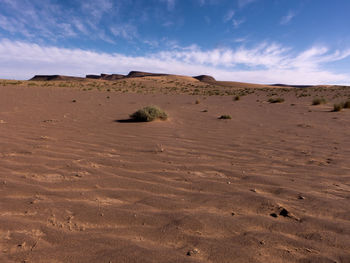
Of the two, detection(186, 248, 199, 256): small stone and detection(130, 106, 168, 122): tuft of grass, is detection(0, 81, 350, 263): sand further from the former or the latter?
detection(130, 106, 168, 122): tuft of grass

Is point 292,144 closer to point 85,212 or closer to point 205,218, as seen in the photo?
point 205,218

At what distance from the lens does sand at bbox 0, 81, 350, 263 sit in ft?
6.06

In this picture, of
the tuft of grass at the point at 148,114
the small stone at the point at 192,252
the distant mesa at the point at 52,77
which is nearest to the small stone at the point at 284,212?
the small stone at the point at 192,252

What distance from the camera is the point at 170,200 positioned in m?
2.60

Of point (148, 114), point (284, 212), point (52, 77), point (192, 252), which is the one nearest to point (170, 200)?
point (192, 252)

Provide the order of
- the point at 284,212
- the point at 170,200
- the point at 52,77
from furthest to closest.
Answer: the point at 52,77 → the point at 170,200 → the point at 284,212

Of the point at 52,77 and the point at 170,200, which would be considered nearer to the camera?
the point at 170,200

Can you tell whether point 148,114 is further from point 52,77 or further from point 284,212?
point 52,77

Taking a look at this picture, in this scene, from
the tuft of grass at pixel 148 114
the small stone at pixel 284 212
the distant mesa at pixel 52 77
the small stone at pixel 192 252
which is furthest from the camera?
the distant mesa at pixel 52 77

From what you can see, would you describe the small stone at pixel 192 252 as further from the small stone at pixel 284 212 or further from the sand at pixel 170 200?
the small stone at pixel 284 212

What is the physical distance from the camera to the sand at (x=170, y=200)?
6.06ft

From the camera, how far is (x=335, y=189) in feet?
9.63

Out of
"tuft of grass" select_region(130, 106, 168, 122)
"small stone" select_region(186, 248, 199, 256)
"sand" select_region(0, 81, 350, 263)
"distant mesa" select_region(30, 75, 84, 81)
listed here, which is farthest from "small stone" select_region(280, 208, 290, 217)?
"distant mesa" select_region(30, 75, 84, 81)

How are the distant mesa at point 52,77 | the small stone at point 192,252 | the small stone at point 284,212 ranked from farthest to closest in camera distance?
the distant mesa at point 52,77 < the small stone at point 284,212 < the small stone at point 192,252
